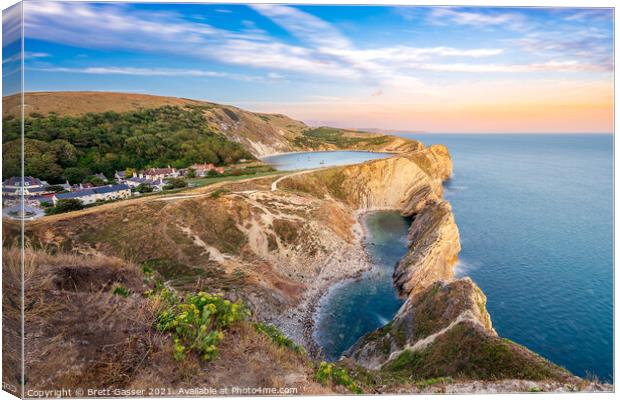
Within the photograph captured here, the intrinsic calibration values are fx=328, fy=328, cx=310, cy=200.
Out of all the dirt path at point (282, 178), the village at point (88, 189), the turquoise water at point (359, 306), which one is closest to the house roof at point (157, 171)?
the village at point (88, 189)

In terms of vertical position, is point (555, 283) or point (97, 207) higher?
point (97, 207)

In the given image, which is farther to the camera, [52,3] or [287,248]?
[287,248]

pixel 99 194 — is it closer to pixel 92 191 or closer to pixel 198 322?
pixel 92 191

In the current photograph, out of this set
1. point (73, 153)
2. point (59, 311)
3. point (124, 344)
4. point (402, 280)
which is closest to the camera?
point (124, 344)

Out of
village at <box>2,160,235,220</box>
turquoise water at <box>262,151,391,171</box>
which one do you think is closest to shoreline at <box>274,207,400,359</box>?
village at <box>2,160,235,220</box>

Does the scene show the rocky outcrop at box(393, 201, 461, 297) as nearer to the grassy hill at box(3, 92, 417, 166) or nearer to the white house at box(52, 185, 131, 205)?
the grassy hill at box(3, 92, 417, 166)

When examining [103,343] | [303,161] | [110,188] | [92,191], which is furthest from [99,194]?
[303,161]

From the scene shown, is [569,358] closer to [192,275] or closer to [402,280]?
[402,280]

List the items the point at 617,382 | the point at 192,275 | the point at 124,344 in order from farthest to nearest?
the point at 192,275 → the point at 617,382 → the point at 124,344

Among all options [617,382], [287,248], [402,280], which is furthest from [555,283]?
[287,248]
